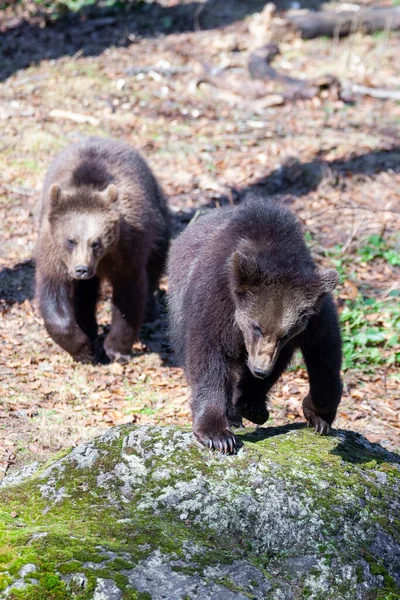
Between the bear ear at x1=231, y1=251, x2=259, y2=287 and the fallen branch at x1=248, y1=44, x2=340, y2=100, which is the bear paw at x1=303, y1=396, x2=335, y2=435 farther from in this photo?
the fallen branch at x1=248, y1=44, x2=340, y2=100

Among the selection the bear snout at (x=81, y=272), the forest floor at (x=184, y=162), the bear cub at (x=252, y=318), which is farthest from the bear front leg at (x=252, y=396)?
the bear snout at (x=81, y=272)

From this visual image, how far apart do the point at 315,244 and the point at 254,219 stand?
5318 millimetres

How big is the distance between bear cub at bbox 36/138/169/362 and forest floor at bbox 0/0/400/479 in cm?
44

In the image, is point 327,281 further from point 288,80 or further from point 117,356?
point 288,80

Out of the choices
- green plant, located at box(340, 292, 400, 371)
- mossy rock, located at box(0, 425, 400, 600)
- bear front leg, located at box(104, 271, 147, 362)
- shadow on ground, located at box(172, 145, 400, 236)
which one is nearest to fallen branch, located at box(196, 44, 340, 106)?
shadow on ground, located at box(172, 145, 400, 236)

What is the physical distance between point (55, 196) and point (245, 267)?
4.38 m

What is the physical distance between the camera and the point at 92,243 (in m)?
8.89

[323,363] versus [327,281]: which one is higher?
[327,281]

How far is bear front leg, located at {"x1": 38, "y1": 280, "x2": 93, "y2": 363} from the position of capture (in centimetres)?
899

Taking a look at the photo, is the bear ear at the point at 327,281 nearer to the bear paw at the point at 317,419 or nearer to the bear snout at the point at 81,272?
the bear paw at the point at 317,419

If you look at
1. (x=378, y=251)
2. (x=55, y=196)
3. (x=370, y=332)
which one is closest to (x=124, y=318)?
(x=55, y=196)

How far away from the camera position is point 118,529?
3.92 m

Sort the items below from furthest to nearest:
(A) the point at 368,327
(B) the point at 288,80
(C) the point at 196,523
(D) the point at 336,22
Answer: (D) the point at 336,22 → (B) the point at 288,80 → (A) the point at 368,327 → (C) the point at 196,523

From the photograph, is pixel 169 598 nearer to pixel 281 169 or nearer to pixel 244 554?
pixel 244 554
